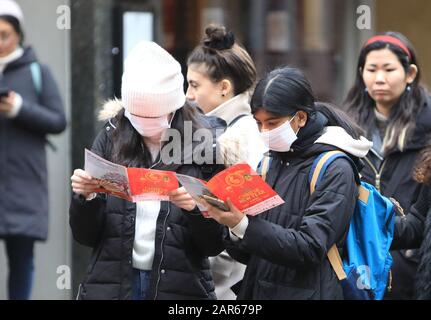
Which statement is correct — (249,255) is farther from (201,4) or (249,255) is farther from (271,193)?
(201,4)

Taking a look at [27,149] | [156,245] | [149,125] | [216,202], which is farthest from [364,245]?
[27,149]

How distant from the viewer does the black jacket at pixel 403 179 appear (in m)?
4.72

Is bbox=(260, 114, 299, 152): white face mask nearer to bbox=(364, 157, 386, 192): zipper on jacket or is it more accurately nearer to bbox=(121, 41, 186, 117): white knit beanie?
bbox=(121, 41, 186, 117): white knit beanie

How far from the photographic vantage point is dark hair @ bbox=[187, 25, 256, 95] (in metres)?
4.79

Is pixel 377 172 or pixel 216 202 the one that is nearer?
pixel 216 202

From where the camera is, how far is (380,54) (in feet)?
16.7

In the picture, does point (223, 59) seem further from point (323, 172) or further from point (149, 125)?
point (323, 172)

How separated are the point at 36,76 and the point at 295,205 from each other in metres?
2.22

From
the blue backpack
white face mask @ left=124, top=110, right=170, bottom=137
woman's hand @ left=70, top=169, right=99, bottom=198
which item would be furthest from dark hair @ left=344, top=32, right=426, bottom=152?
woman's hand @ left=70, top=169, right=99, bottom=198

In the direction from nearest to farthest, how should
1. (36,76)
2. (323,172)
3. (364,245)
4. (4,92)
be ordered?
(323,172) → (364,245) → (4,92) → (36,76)

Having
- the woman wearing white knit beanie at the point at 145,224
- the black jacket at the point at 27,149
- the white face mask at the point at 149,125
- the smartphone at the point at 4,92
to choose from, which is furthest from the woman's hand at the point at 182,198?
the smartphone at the point at 4,92

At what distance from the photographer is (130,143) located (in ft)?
12.8

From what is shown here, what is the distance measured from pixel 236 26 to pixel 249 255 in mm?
6553
